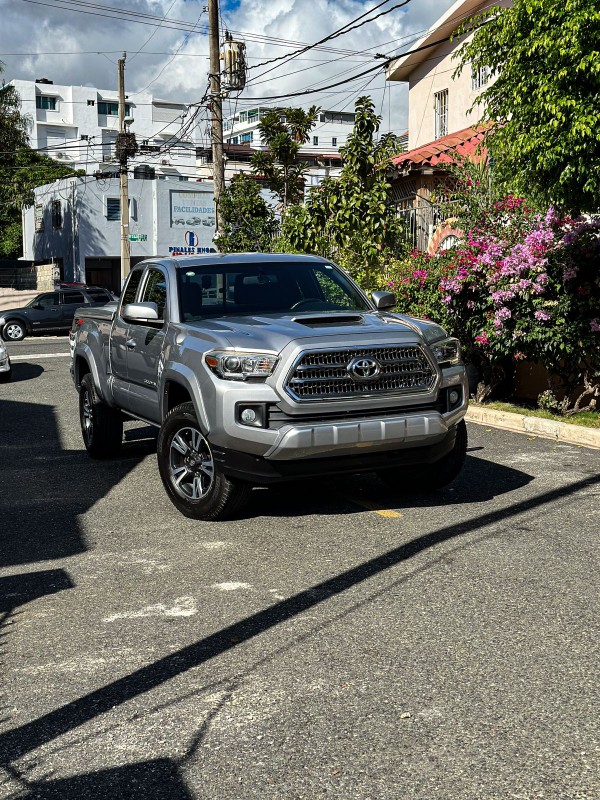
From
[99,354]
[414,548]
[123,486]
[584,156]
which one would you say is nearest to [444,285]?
[584,156]

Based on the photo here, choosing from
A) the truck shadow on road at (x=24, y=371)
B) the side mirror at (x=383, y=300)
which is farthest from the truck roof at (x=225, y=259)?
the truck shadow on road at (x=24, y=371)

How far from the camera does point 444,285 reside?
1247 cm

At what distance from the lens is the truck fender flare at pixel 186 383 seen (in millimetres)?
6855

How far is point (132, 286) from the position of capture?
9352 mm

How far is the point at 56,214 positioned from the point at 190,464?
5230cm

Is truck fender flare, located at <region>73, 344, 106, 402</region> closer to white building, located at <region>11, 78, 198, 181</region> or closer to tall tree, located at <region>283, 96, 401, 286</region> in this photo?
tall tree, located at <region>283, 96, 401, 286</region>

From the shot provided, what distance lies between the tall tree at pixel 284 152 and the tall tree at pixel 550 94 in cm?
1496

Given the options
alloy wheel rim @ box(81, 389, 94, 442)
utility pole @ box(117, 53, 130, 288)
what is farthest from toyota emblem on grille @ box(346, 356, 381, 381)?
utility pole @ box(117, 53, 130, 288)

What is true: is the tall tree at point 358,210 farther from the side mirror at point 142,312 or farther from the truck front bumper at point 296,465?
the truck front bumper at point 296,465

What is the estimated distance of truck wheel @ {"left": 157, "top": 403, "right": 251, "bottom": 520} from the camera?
6.95 m

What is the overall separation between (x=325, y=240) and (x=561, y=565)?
12.7 metres

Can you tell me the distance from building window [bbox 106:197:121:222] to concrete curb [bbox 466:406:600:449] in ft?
145

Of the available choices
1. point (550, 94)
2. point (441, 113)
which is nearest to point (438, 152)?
point (441, 113)

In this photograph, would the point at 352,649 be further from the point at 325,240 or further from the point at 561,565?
the point at 325,240
